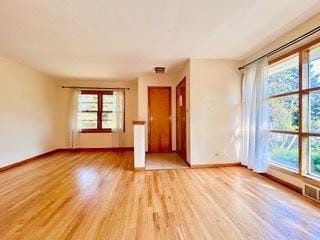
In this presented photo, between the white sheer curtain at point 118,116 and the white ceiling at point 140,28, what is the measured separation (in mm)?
2462

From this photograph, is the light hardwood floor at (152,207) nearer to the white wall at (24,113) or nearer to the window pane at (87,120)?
the white wall at (24,113)

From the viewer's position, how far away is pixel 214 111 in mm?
4578

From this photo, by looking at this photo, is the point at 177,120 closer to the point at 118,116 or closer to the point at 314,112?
the point at 118,116

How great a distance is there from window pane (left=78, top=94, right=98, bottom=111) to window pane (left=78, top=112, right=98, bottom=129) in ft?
0.58

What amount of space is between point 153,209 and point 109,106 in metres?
5.25

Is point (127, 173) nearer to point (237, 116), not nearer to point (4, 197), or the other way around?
point (4, 197)

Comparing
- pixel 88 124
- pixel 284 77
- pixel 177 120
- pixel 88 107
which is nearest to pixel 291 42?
pixel 284 77

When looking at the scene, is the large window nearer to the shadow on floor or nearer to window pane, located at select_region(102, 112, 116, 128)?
the shadow on floor

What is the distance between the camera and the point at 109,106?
714 cm

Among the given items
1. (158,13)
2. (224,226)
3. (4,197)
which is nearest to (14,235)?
(4,197)

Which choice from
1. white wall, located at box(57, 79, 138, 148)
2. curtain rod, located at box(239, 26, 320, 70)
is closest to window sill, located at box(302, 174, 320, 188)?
curtain rod, located at box(239, 26, 320, 70)

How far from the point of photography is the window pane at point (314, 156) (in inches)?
111

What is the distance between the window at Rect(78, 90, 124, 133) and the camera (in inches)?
276

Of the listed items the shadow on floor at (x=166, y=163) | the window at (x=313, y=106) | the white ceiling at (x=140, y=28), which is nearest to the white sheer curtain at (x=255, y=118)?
the white ceiling at (x=140, y=28)
